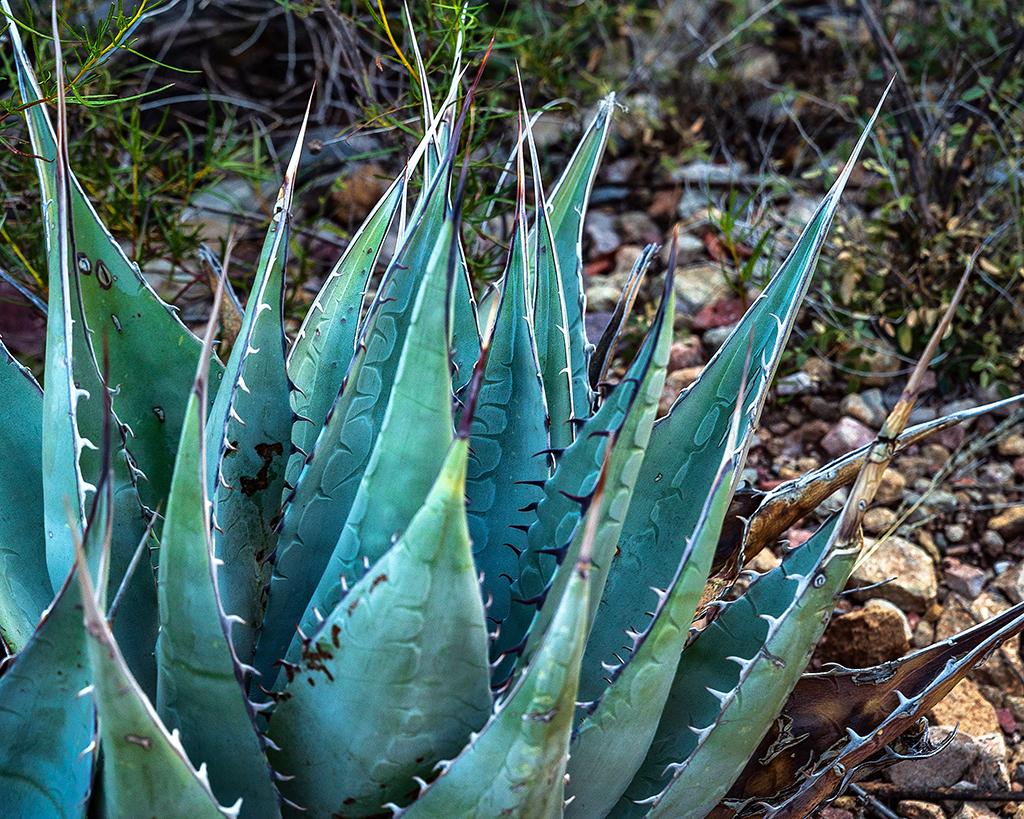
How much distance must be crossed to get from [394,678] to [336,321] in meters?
0.52

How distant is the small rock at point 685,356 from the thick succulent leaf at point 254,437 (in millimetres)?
1411

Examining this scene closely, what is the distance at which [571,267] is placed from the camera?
151 centimetres

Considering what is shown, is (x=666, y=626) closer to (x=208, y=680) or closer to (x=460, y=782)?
(x=460, y=782)

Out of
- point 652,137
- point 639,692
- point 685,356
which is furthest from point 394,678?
point 652,137

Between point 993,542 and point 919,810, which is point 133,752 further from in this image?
point 993,542

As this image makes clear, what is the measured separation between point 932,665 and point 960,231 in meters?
1.45

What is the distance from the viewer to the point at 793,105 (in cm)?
318

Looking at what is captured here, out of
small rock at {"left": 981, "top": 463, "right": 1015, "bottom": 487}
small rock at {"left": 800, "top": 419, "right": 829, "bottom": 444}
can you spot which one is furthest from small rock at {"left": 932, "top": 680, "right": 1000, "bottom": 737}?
small rock at {"left": 800, "top": 419, "right": 829, "bottom": 444}

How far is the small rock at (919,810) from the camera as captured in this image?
1.71 metres

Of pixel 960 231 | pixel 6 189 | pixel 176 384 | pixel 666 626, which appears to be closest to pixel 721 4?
pixel 960 231

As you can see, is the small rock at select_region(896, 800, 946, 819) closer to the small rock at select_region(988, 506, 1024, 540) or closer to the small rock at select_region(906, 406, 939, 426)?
the small rock at select_region(988, 506, 1024, 540)

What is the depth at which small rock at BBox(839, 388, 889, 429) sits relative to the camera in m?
2.48

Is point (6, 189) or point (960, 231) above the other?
point (6, 189)

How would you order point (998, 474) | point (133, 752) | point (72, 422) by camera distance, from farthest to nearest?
point (998, 474), point (72, 422), point (133, 752)
